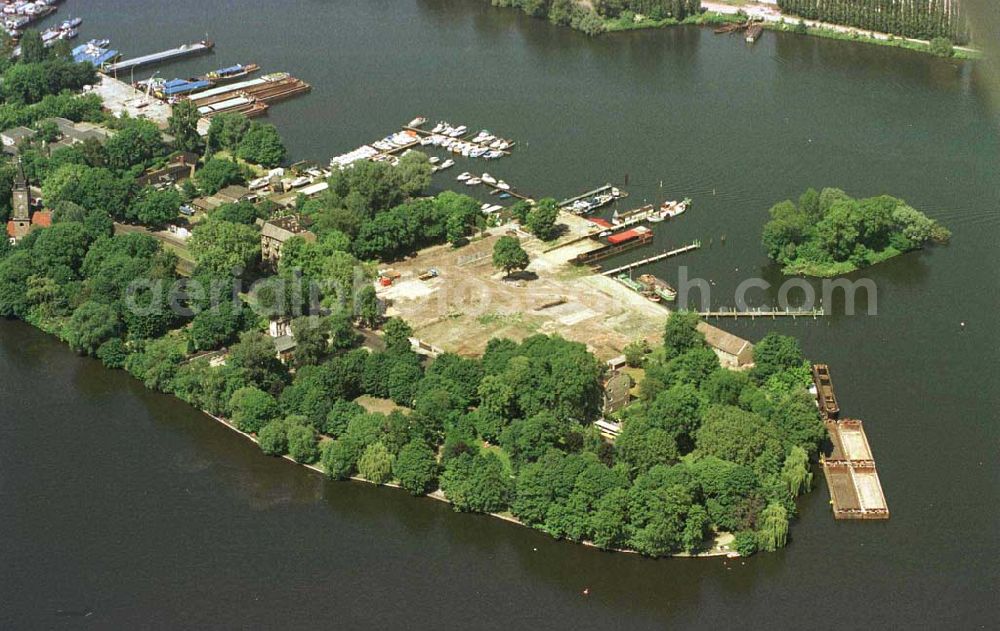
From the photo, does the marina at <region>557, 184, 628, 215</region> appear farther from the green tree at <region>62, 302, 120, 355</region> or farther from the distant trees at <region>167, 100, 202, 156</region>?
the green tree at <region>62, 302, 120, 355</region>

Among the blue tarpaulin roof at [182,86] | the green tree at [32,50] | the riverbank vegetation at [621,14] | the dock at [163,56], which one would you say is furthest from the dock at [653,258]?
the green tree at [32,50]

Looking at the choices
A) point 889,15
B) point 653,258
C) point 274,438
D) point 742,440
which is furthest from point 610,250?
point 889,15

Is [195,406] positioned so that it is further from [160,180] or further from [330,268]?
[160,180]

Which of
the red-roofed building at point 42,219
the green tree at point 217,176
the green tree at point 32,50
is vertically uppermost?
the green tree at point 32,50

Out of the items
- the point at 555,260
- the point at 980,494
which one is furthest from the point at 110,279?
the point at 980,494

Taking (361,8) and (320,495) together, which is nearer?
(320,495)

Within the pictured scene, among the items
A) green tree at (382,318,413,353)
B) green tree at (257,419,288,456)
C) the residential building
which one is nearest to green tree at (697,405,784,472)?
green tree at (382,318,413,353)

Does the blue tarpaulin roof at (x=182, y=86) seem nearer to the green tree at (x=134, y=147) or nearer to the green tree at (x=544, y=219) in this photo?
the green tree at (x=134, y=147)
